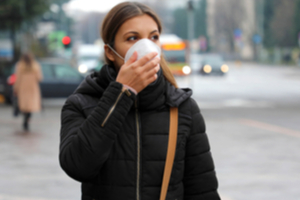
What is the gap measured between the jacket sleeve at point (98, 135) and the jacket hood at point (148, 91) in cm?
14

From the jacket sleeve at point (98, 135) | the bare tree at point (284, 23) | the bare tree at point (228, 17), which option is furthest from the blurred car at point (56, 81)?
the bare tree at point (228, 17)

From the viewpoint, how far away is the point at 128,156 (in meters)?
2.04

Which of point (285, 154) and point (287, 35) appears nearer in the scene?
point (285, 154)

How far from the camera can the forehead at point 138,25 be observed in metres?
2.07

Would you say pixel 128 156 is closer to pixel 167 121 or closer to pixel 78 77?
pixel 167 121

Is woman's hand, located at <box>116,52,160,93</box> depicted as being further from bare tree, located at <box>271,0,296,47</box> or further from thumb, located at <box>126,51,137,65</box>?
bare tree, located at <box>271,0,296,47</box>

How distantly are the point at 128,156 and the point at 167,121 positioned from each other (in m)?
0.21

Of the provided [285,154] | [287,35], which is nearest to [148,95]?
[285,154]

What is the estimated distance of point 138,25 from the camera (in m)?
2.08

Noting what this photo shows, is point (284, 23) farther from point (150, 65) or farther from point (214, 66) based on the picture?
point (150, 65)

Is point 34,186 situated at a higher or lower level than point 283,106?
higher

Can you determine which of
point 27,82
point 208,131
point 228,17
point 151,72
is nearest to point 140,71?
point 151,72

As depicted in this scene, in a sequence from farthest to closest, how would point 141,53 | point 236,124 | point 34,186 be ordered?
point 236,124, point 34,186, point 141,53

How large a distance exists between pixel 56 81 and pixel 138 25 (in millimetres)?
15158
